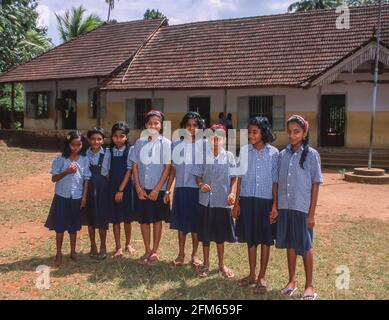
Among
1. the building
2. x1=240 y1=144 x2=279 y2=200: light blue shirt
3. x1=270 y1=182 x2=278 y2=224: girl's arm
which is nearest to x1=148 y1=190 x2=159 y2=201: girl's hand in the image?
x1=240 y1=144 x2=279 y2=200: light blue shirt

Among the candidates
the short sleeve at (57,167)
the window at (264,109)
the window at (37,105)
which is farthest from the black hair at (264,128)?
the window at (37,105)

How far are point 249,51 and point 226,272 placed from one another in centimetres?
1290

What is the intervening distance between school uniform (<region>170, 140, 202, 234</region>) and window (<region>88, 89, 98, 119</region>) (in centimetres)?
1540

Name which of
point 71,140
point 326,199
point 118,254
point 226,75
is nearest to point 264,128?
point 71,140

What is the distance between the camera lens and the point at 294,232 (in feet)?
13.2

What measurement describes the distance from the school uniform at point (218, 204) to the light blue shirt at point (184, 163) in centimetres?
24

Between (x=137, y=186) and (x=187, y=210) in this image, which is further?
(x=137, y=186)

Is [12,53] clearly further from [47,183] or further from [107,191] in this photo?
[107,191]

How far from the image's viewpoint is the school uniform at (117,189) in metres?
5.09

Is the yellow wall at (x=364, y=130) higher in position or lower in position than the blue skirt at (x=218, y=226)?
higher

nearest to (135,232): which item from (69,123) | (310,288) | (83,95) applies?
(310,288)

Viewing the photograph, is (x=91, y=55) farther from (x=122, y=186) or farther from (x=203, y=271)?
(x=203, y=271)

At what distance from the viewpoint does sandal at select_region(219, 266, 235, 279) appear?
4.57 m

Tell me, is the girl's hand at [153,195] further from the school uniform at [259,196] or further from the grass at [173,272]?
the school uniform at [259,196]
